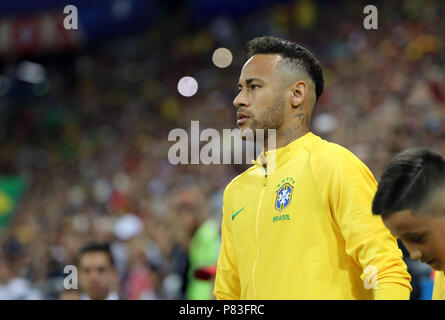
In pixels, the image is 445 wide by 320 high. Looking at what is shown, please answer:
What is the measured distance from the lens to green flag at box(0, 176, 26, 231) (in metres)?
14.3

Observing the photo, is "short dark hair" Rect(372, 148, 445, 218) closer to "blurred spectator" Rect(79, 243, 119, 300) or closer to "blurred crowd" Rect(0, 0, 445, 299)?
"blurred crowd" Rect(0, 0, 445, 299)

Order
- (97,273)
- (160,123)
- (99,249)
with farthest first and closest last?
(160,123) → (99,249) → (97,273)

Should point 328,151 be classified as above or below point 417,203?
above

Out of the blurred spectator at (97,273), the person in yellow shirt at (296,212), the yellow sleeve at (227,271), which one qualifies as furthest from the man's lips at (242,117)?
the blurred spectator at (97,273)

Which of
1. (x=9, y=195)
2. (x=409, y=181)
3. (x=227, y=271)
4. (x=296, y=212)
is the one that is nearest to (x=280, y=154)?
(x=296, y=212)

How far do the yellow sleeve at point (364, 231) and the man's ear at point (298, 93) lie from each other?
348 mm

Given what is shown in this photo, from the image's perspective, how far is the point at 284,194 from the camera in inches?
91.1

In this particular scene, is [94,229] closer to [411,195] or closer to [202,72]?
[202,72]

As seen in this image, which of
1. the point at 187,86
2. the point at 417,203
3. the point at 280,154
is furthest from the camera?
the point at 187,86

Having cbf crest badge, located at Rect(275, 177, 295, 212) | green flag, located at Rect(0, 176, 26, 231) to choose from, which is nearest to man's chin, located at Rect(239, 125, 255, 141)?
cbf crest badge, located at Rect(275, 177, 295, 212)

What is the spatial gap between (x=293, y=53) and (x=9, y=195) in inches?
533

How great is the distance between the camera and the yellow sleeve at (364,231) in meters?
1.99

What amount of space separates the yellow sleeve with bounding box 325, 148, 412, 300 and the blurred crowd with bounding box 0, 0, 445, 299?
4.46 ft

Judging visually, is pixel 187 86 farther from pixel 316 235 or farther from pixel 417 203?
pixel 417 203
